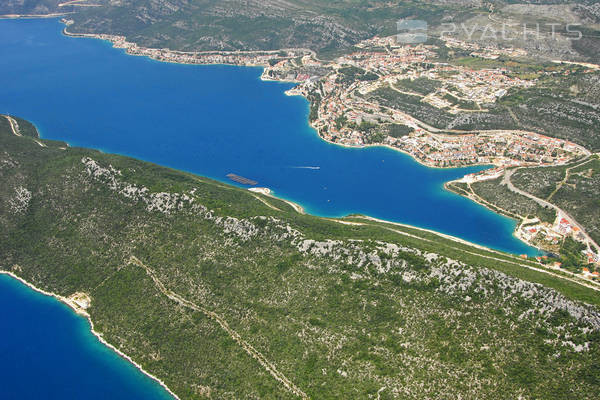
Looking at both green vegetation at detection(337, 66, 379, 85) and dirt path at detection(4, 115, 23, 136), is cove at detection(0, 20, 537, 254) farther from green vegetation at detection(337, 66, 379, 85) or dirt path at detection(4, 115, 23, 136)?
green vegetation at detection(337, 66, 379, 85)

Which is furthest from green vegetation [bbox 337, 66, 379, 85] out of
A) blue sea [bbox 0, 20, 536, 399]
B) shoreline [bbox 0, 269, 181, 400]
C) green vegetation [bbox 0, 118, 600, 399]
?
shoreline [bbox 0, 269, 181, 400]

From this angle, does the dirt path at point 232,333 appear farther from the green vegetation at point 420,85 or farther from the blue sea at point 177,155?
the green vegetation at point 420,85

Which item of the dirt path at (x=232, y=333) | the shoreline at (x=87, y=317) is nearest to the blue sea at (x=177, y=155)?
the shoreline at (x=87, y=317)

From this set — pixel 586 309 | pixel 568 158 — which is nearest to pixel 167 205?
pixel 586 309

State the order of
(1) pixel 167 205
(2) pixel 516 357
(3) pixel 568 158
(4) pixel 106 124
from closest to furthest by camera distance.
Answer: (2) pixel 516 357, (1) pixel 167 205, (3) pixel 568 158, (4) pixel 106 124

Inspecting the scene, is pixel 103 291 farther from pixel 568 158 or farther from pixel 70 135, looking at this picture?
pixel 568 158

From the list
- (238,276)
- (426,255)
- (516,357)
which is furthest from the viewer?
(238,276)
